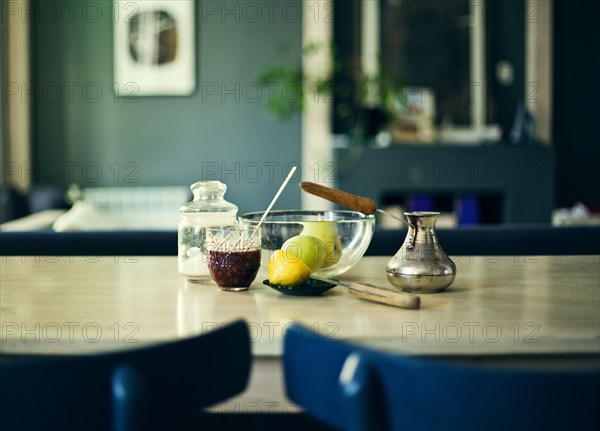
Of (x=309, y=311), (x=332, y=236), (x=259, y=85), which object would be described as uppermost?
(x=259, y=85)

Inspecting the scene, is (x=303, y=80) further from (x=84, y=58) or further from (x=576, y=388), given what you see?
(x=576, y=388)

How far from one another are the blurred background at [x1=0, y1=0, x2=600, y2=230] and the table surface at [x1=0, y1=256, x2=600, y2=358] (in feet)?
14.2

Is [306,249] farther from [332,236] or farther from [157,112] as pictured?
[157,112]

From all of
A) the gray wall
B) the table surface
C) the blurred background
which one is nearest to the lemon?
the table surface

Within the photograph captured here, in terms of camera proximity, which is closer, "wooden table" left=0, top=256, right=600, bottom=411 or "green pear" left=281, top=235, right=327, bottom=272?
"wooden table" left=0, top=256, right=600, bottom=411

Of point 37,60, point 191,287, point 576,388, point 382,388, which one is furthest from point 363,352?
point 37,60

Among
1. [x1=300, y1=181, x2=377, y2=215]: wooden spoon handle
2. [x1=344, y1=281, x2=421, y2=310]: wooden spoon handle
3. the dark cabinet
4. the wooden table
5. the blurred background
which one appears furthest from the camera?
the blurred background

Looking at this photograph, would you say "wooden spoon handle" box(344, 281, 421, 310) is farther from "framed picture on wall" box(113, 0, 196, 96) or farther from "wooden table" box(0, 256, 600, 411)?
"framed picture on wall" box(113, 0, 196, 96)

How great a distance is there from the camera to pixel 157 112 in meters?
6.40

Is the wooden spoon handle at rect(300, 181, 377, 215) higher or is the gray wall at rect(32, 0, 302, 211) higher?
the gray wall at rect(32, 0, 302, 211)

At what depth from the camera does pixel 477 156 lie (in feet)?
19.6

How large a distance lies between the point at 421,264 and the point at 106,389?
864 mm

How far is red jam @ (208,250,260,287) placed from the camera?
1.68 meters

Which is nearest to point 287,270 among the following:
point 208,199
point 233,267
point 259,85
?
point 233,267
